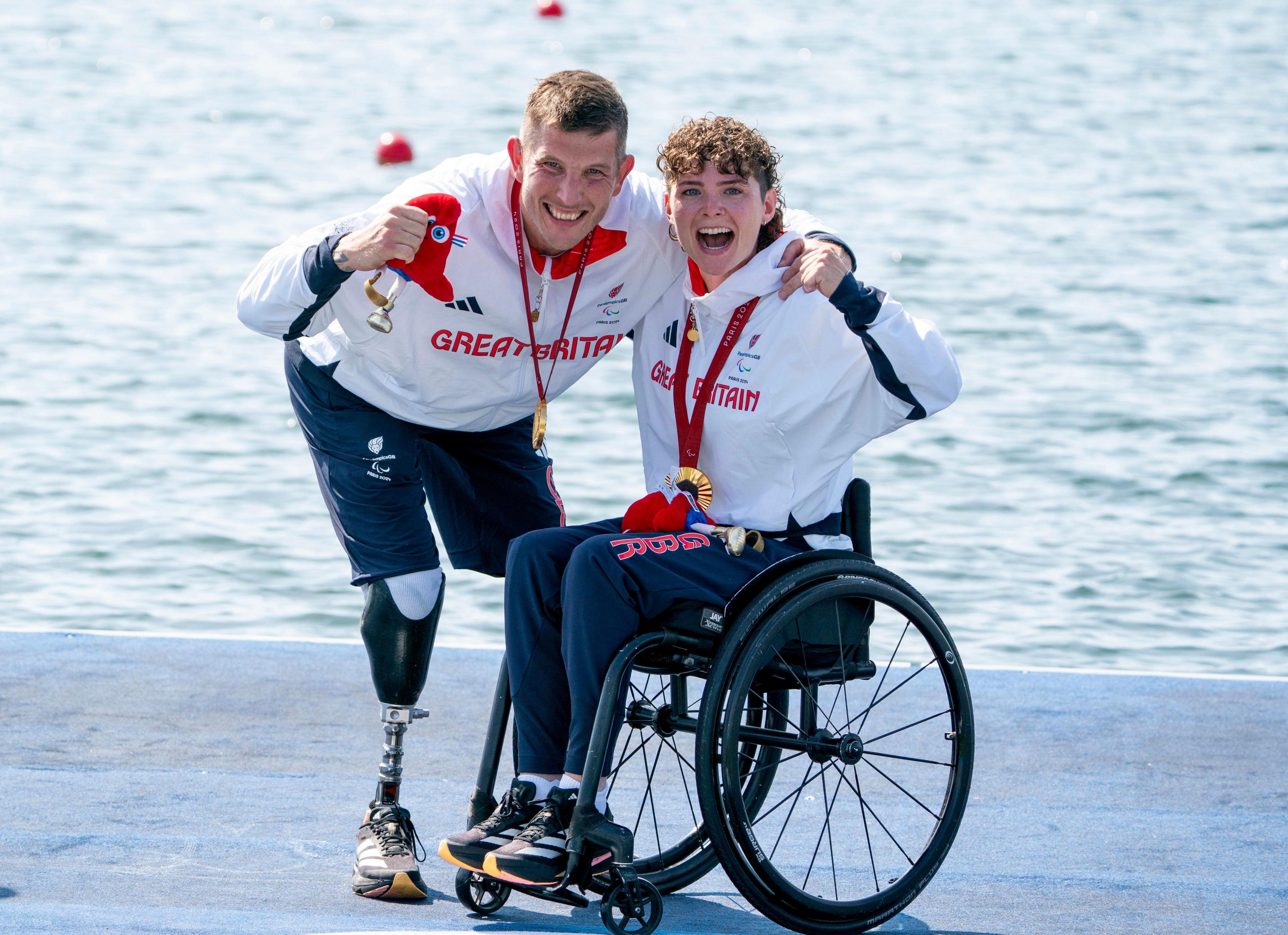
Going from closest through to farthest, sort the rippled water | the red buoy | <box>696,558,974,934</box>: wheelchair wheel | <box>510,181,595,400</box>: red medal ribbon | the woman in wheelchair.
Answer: <box>696,558,974,934</box>: wheelchair wheel → the woman in wheelchair → <box>510,181,595,400</box>: red medal ribbon → the rippled water → the red buoy

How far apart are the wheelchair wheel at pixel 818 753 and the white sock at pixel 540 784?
29cm

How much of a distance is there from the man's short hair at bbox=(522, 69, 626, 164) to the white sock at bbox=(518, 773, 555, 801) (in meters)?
1.03

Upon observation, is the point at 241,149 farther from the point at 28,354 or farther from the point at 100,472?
the point at 100,472

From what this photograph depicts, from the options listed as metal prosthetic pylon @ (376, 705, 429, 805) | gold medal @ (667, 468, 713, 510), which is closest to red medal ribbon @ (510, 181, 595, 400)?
gold medal @ (667, 468, 713, 510)

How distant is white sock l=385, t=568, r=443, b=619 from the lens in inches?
121

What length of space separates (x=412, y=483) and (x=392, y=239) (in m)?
0.54

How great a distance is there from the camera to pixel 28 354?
880 centimetres

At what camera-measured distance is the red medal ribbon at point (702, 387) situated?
2924 millimetres

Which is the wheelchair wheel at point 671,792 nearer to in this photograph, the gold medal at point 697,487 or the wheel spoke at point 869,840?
the wheel spoke at point 869,840

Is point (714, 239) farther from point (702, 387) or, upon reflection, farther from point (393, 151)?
point (393, 151)

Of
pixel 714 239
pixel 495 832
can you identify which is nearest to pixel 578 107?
pixel 714 239

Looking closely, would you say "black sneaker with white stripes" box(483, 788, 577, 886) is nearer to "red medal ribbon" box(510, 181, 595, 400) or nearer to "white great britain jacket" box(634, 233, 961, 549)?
"white great britain jacket" box(634, 233, 961, 549)

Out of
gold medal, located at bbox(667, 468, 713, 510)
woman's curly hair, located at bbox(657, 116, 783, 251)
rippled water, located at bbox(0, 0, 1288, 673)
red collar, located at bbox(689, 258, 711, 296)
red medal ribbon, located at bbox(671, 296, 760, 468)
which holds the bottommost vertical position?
rippled water, located at bbox(0, 0, 1288, 673)

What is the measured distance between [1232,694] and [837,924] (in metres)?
1.72
